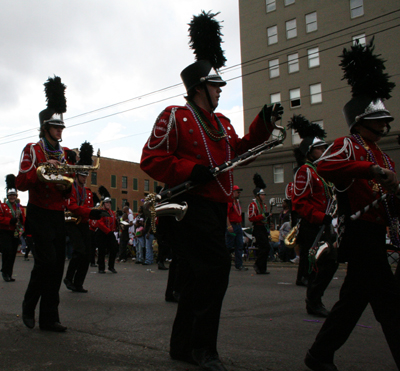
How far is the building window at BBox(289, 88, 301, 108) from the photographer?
35.1 meters

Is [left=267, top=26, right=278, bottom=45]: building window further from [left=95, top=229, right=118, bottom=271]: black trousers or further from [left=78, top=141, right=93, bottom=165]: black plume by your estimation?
[left=78, top=141, right=93, bottom=165]: black plume

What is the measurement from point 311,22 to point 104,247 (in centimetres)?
2854

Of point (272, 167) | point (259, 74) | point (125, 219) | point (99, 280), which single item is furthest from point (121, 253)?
point (259, 74)

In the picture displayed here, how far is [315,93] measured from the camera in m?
34.2

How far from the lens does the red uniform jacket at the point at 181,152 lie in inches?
133

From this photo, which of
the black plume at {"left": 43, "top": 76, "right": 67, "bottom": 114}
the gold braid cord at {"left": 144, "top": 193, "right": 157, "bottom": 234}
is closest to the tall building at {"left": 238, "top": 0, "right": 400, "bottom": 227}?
the black plume at {"left": 43, "top": 76, "right": 67, "bottom": 114}

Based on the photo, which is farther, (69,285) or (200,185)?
(69,285)

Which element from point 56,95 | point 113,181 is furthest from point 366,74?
point 113,181

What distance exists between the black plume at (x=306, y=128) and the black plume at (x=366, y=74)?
3.02 metres

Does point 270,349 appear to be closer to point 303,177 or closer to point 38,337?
point 38,337

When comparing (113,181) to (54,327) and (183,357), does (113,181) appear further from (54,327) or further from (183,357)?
(183,357)

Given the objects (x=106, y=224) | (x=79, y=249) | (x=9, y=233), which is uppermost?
(x=106, y=224)

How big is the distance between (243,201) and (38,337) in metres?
33.9

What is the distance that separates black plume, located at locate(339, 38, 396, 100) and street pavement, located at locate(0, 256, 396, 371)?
2105 millimetres
